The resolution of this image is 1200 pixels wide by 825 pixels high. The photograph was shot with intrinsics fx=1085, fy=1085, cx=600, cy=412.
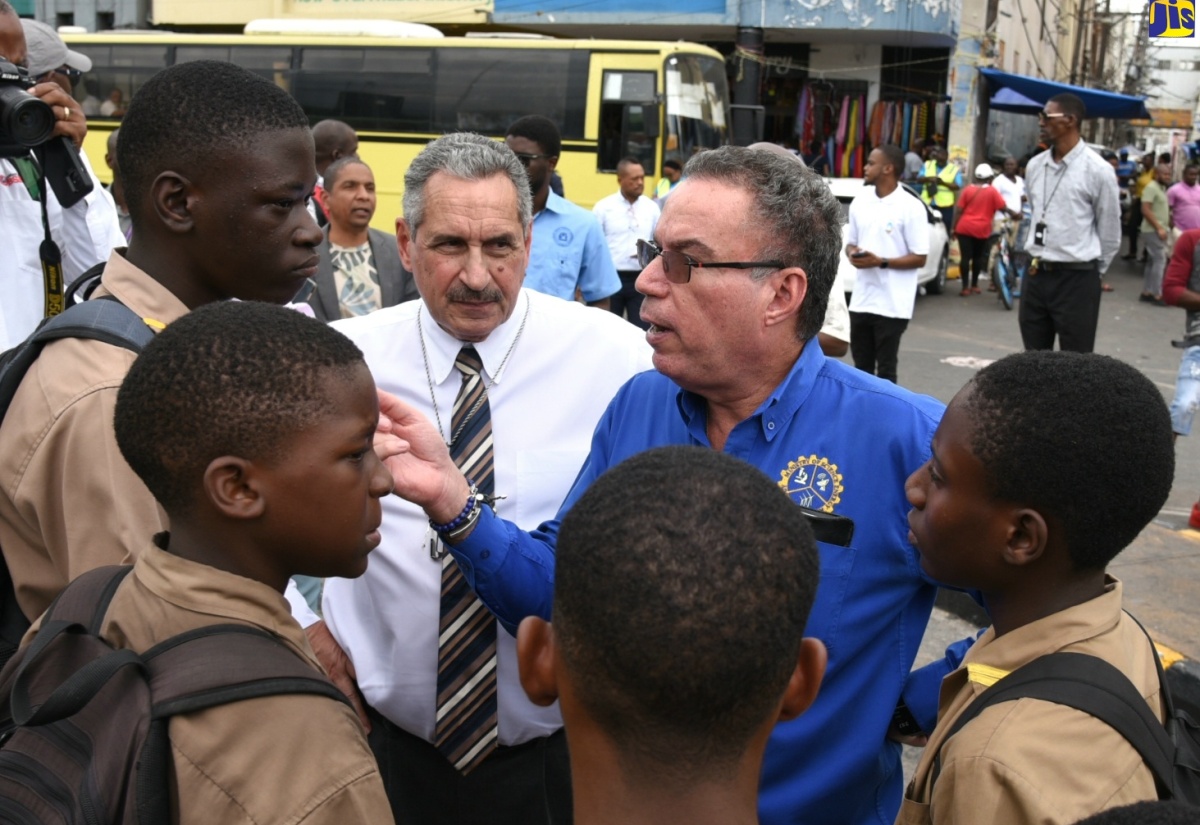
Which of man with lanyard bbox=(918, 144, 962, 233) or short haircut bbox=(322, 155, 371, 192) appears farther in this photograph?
man with lanyard bbox=(918, 144, 962, 233)

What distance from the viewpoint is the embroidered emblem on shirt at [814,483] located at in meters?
2.11

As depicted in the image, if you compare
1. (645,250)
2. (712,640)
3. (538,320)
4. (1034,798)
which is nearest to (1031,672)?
(1034,798)

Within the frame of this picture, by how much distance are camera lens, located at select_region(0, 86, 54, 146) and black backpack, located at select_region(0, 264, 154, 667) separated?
1.25 meters

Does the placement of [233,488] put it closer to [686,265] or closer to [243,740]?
[243,740]

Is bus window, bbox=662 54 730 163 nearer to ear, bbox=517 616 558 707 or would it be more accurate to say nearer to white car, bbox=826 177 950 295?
white car, bbox=826 177 950 295

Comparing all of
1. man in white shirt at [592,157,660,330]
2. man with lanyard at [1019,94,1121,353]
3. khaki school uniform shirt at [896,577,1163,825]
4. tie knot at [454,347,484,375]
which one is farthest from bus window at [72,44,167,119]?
khaki school uniform shirt at [896,577,1163,825]

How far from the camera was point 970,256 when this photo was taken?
16.9 m

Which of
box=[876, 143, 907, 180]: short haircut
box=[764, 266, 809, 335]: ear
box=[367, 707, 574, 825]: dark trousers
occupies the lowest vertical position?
box=[367, 707, 574, 825]: dark trousers

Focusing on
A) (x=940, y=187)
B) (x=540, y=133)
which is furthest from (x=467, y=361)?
(x=940, y=187)

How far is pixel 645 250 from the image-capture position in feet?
8.30

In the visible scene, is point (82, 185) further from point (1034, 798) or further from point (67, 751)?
point (1034, 798)

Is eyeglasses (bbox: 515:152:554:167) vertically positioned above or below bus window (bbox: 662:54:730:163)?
below

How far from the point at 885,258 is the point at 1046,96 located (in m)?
18.3

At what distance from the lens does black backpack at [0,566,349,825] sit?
1316mm
